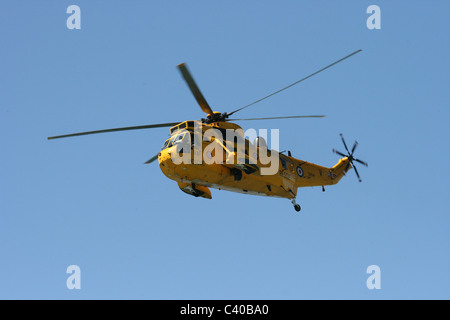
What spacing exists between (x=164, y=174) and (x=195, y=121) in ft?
11.1

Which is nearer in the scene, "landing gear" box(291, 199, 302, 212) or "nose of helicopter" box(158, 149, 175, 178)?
"nose of helicopter" box(158, 149, 175, 178)

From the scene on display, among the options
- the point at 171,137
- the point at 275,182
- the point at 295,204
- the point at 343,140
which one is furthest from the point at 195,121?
the point at 343,140

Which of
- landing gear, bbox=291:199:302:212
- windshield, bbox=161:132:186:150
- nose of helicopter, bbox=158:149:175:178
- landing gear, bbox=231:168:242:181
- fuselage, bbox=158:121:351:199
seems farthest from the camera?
landing gear, bbox=291:199:302:212

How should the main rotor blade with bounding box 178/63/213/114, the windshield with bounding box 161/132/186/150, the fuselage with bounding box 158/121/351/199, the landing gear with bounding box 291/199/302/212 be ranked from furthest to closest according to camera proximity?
1. the landing gear with bounding box 291/199/302/212
2. the windshield with bounding box 161/132/186/150
3. the fuselage with bounding box 158/121/351/199
4. the main rotor blade with bounding box 178/63/213/114

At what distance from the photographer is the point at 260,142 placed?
105 ft

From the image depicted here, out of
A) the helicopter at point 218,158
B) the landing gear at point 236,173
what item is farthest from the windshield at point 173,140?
the landing gear at point 236,173

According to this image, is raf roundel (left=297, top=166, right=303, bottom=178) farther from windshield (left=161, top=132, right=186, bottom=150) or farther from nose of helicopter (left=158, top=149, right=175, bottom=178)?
nose of helicopter (left=158, top=149, right=175, bottom=178)

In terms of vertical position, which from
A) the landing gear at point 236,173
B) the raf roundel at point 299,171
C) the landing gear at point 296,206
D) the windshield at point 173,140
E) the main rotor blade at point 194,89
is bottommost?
the landing gear at point 296,206

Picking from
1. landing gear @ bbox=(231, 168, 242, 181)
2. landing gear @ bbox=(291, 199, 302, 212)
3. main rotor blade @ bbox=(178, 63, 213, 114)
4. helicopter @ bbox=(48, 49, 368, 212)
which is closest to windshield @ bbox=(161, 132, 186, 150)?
helicopter @ bbox=(48, 49, 368, 212)

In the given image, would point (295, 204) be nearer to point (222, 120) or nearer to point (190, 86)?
point (222, 120)

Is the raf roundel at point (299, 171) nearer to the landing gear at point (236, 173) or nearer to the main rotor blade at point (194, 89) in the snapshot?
the landing gear at point (236, 173)

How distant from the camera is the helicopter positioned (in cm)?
2800

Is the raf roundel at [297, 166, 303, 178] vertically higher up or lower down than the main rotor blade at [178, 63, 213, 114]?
lower down

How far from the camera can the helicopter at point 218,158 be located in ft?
91.9
